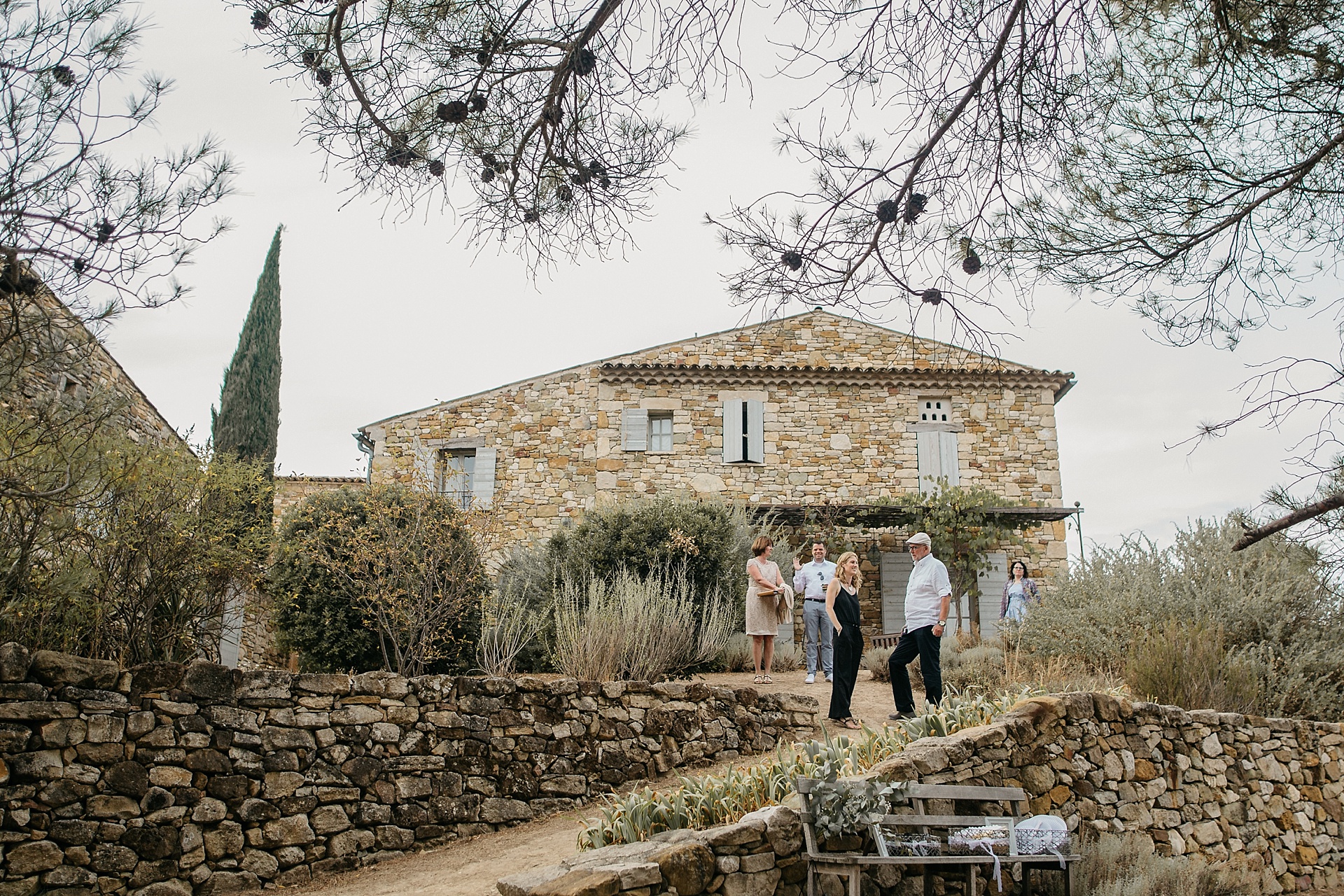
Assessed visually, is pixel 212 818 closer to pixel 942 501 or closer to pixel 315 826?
pixel 315 826

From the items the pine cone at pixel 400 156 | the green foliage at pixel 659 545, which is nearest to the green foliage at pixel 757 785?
the pine cone at pixel 400 156

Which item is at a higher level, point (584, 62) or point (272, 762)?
point (584, 62)

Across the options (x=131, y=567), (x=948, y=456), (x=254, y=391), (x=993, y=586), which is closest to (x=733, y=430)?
(x=948, y=456)

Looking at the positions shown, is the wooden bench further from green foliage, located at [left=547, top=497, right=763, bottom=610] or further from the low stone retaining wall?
green foliage, located at [left=547, top=497, right=763, bottom=610]

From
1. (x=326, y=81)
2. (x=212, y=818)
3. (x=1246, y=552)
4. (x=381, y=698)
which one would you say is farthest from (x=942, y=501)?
(x=326, y=81)

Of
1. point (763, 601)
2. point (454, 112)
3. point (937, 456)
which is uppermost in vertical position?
point (937, 456)

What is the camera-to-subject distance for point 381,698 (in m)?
6.84

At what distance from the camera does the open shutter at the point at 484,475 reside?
679 inches

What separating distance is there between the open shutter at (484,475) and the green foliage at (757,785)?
37.8 ft

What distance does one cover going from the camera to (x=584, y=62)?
418 cm

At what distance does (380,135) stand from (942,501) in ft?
41.8

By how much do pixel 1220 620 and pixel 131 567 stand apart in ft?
29.1

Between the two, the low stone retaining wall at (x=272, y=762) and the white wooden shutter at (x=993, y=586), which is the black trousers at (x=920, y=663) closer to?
the low stone retaining wall at (x=272, y=762)

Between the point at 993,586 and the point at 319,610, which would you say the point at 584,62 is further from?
the point at 993,586
